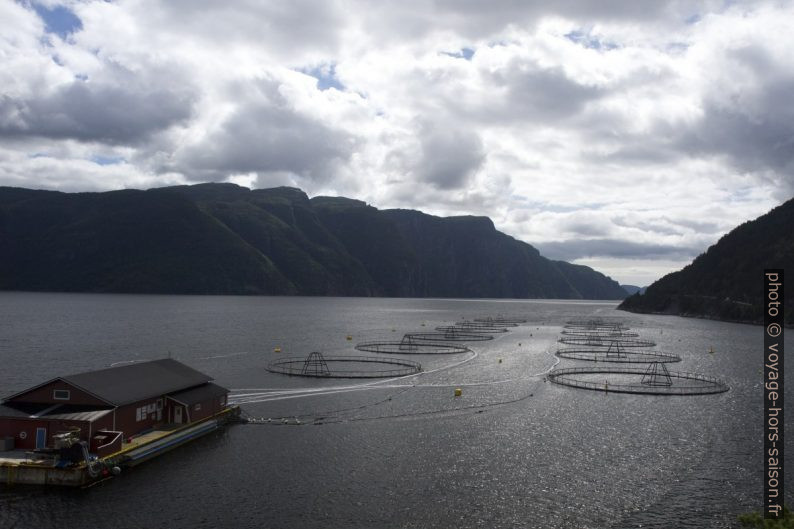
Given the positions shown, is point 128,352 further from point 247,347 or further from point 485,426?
point 485,426

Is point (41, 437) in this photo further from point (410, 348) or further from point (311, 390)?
point (410, 348)

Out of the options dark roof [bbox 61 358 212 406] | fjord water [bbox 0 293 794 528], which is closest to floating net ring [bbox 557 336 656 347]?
fjord water [bbox 0 293 794 528]

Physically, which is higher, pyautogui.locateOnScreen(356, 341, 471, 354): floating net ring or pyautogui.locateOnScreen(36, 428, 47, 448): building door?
pyautogui.locateOnScreen(36, 428, 47, 448): building door

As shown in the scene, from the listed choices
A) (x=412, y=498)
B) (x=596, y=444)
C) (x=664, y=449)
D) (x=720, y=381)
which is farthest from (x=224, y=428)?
(x=720, y=381)

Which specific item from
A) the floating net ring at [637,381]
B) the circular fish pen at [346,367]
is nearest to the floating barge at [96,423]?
Result: the circular fish pen at [346,367]

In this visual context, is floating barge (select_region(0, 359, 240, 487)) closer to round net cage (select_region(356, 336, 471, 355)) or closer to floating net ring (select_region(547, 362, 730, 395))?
floating net ring (select_region(547, 362, 730, 395))
